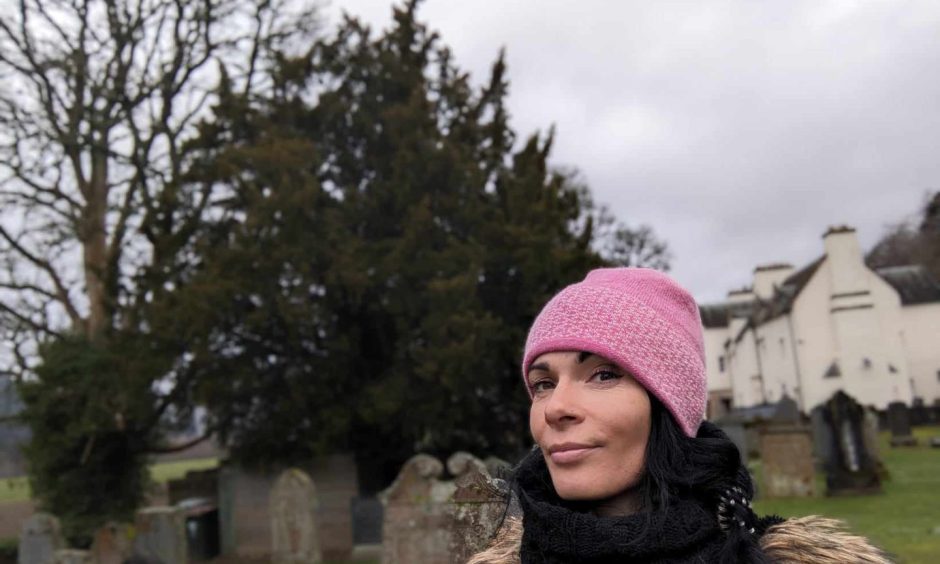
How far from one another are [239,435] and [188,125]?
691 centimetres

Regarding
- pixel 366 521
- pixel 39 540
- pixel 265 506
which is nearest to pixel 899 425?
pixel 366 521

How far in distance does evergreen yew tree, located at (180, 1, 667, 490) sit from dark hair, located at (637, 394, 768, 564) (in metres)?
10.9

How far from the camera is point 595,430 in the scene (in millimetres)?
1682

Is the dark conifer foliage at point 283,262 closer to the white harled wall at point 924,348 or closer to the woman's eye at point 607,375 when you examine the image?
the woman's eye at point 607,375

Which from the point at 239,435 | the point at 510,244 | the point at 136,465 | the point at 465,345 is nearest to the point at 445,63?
the point at 510,244

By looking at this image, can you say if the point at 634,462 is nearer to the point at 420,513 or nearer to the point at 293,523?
the point at 420,513

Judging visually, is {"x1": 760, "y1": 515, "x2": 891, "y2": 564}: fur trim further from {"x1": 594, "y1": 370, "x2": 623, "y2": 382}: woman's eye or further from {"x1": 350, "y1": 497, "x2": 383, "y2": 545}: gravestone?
{"x1": 350, "y1": 497, "x2": 383, "y2": 545}: gravestone

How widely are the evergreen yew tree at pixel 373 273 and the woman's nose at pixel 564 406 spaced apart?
10.8m

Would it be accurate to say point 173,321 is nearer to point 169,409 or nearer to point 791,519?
point 169,409

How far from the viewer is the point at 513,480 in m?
1.83

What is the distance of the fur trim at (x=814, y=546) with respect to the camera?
5.46 feet

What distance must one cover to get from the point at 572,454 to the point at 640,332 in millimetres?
285

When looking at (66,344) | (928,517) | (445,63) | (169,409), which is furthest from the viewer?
(445,63)

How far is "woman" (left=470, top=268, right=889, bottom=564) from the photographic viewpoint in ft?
5.21
